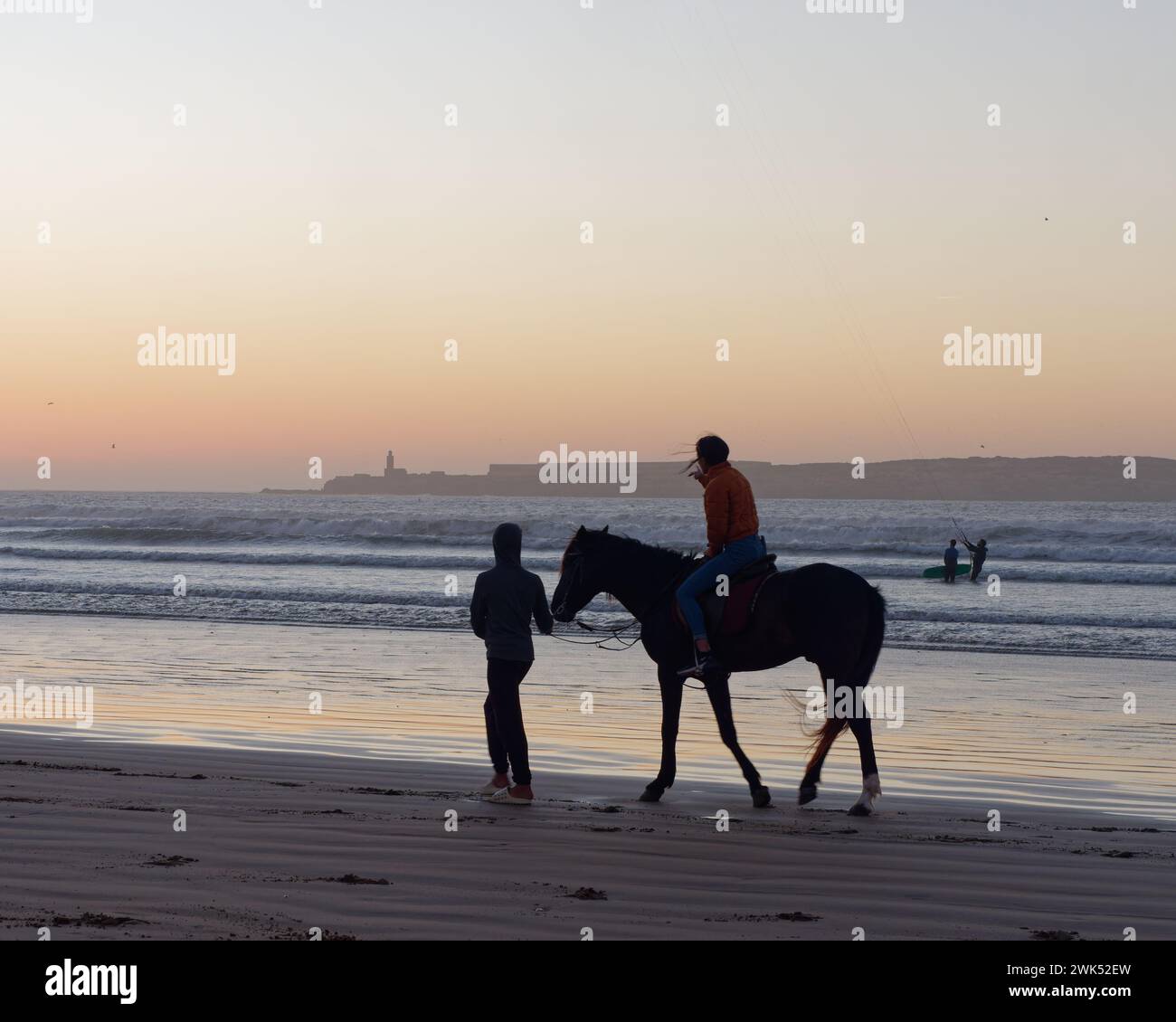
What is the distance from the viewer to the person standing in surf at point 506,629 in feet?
28.2

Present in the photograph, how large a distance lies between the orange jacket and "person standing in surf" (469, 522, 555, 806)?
4.28ft

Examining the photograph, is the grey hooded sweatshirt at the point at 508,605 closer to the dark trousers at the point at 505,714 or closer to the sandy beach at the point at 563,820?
the dark trousers at the point at 505,714

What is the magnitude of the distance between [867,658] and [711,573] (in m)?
1.26

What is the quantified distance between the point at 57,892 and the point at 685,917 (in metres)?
2.72

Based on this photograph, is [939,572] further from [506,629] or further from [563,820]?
[563,820]

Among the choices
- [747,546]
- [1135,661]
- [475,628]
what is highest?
[747,546]

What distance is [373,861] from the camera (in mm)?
6320

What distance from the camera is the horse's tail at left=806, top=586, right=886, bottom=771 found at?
8711mm

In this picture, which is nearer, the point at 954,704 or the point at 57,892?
the point at 57,892

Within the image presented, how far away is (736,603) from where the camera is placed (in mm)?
8930

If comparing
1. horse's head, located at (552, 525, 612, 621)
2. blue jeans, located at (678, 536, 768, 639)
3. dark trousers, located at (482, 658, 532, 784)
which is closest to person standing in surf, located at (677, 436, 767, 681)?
blue jeans, located at (678, 536, 768, 639)

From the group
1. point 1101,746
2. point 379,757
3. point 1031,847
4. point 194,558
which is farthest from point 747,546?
point 194,558

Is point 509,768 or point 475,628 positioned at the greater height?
point 475,628

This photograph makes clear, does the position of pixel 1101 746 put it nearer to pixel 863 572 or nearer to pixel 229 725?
pixel 229 725
